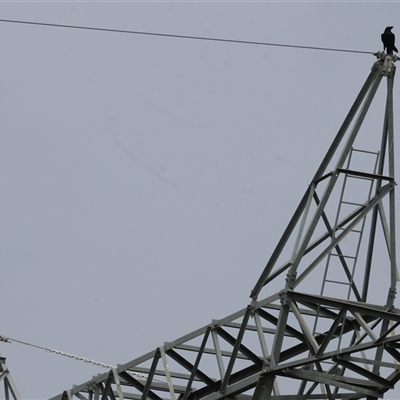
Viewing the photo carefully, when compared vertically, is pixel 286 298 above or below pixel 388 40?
below

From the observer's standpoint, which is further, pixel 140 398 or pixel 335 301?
pixel 140 398

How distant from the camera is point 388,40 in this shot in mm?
25375

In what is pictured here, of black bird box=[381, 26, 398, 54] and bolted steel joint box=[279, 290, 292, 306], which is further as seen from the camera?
black bird box=[381, 26, 398, 54]

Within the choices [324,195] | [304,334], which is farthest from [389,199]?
[304,334]

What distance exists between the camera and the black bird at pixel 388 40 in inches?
998

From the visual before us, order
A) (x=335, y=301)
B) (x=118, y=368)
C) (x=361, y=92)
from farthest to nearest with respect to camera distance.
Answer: (x=118, y=368) → (x=361, y=92) → (x=335, y=301)

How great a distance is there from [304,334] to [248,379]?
1895 millimetres

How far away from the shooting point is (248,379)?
24688 mm

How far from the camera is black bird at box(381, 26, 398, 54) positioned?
25.4 meters

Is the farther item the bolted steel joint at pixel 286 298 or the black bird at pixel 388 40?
the black bird at pixel 388 40

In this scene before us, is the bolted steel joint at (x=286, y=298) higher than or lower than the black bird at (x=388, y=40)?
lower

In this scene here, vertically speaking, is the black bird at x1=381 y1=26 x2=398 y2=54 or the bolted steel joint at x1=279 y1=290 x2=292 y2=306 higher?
the black bird at x1=381 y1=26 x2=398 y2=54

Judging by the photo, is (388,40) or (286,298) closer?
(286,298)

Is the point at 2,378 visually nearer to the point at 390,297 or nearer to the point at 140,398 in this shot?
the point at 140,398
